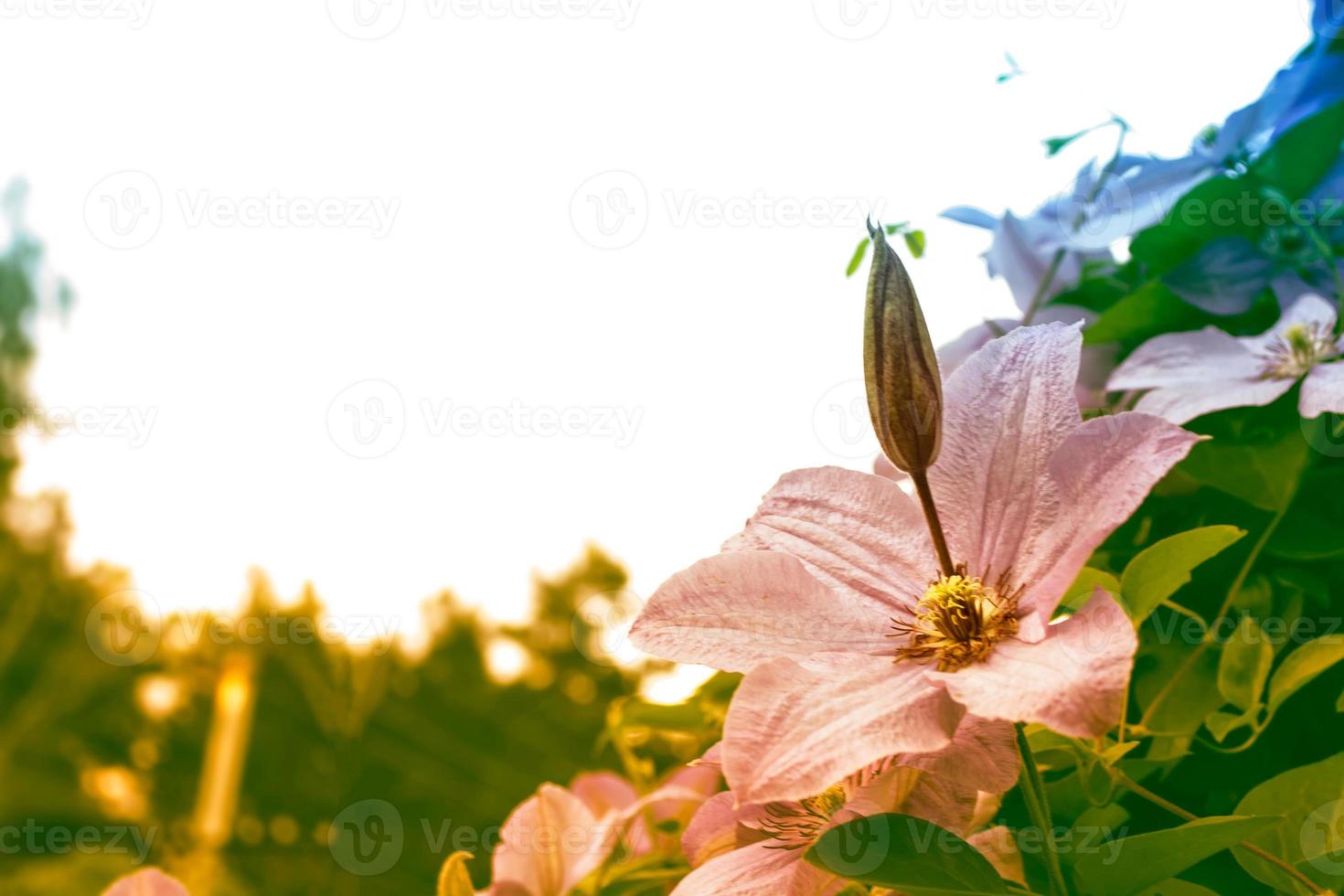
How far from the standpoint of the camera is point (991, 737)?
0.63ft

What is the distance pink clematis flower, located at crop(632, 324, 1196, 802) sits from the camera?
17 centimetres

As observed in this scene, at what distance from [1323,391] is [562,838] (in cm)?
27

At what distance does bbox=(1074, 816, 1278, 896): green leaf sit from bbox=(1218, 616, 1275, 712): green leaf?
0.22ft

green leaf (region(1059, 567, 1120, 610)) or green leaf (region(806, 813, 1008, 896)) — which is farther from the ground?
green leaf (region(1059, 567, 1120, 610))

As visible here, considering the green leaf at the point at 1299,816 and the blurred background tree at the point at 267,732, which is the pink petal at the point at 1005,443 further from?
the blurred background tree at the point at 267,732

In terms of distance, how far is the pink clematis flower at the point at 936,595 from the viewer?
0.56 ft

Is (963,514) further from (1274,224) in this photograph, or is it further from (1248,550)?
(1274,224)

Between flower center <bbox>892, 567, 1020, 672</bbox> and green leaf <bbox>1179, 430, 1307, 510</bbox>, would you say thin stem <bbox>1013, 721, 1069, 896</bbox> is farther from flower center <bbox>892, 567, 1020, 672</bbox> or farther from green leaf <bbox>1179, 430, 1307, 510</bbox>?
green leaf <bbox>1179, 430, 1307, 510</bbox>

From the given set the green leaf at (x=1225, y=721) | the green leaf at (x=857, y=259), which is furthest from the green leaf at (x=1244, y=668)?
the green leaf at (x=857, y=259)

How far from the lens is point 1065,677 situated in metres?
0.16

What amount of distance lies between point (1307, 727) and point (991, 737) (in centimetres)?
15

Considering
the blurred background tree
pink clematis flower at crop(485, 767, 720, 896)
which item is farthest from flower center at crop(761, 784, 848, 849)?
the blurred background tree

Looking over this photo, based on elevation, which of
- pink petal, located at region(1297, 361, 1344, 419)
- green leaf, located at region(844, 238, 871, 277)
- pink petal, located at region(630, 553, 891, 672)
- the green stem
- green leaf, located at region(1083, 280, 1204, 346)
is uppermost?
green leaf, located at region(844, 238, 871, 277)

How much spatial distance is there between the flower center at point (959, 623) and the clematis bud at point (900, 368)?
29 mm
